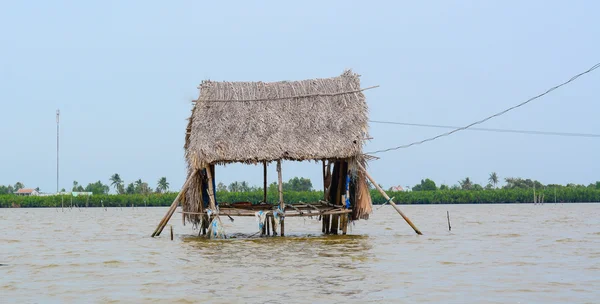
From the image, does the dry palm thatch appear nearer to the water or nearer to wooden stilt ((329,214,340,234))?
the water

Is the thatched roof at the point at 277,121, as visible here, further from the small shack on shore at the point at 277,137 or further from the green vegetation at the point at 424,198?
the green vegetation at the point at 424,198

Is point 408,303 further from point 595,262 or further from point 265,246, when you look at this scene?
point 265,246

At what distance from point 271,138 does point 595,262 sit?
766 cm

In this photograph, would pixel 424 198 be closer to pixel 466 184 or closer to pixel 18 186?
pixel 466 184

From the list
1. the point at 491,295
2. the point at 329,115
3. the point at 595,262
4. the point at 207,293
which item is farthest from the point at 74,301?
the point at 329,115

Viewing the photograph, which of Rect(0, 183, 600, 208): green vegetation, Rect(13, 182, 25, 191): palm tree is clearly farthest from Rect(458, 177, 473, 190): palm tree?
Rect(13, 182, 25, 191): palm tree

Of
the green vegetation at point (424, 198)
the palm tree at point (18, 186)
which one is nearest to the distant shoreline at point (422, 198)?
the green vegetation at point (424, 198)

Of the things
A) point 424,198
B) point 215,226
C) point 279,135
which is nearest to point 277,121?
point 279,135

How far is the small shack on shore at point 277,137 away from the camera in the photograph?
57.4 feet

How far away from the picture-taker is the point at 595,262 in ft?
42.6

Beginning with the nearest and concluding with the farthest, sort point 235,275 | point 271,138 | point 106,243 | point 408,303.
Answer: point 408,303, point 235,275, point 271,138, point 106,243

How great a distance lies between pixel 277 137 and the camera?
1769 cm

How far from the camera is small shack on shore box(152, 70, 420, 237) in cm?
1748

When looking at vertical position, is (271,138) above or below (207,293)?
above
